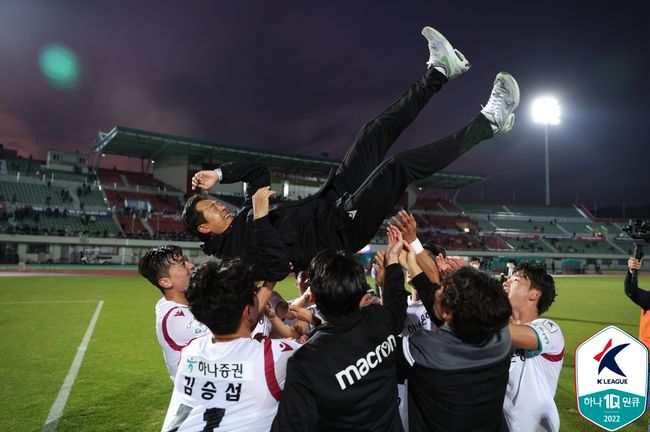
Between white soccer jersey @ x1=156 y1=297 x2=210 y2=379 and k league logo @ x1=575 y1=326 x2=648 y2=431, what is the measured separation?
4.45 metres

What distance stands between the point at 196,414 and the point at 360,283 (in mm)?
1129

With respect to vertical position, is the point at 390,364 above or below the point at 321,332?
below

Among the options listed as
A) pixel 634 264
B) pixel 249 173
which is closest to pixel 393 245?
pixel 249 173

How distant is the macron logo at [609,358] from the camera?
16.5 ft

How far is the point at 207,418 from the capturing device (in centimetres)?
224

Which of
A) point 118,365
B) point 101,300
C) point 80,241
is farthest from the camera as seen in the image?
point 80,241

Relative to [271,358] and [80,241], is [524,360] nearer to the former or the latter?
[271,358]

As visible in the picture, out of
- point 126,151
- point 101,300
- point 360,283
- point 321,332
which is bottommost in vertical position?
point 101,300

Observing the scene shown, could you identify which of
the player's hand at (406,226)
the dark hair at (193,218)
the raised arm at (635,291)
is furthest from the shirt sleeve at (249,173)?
the raised arm at (635,291)

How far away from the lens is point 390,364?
2410 mm

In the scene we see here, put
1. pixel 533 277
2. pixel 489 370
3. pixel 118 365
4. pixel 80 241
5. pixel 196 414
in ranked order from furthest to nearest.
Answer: pixel 80 241 < pixel 118 365 < pixel 533 277 < pixel 489 370 < pixel 196 414

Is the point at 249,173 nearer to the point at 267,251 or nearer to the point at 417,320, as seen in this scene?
the point at 267,251

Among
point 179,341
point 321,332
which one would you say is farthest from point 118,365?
point 321,332

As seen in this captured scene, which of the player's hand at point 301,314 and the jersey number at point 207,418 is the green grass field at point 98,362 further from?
the jersey number at point 207,418
